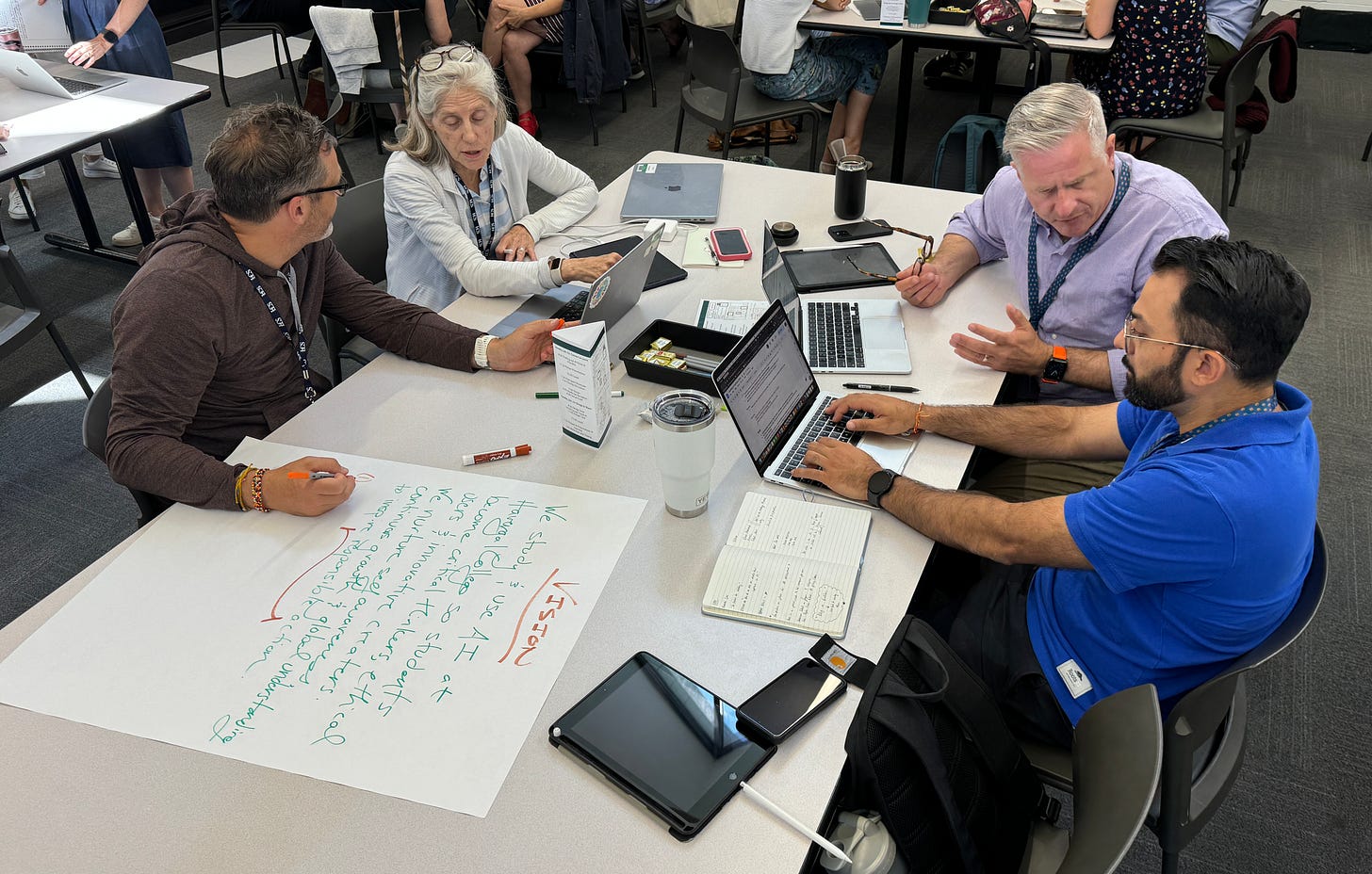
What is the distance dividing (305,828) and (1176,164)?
5010mm

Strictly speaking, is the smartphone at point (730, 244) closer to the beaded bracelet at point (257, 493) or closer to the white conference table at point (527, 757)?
the white conference table at point (527, 757)

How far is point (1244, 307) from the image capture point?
4.50 feet

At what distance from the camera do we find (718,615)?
141cm

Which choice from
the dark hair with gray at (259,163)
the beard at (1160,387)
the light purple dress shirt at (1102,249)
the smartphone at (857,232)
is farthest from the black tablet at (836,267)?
the dark hair with gray at (259,163)

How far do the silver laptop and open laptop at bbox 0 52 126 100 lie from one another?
2.36 m

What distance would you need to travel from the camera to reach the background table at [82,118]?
3189mm

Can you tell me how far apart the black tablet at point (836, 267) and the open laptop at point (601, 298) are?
0.37 metres

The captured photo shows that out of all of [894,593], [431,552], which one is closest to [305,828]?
[431,552]

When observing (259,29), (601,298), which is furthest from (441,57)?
(259,29)

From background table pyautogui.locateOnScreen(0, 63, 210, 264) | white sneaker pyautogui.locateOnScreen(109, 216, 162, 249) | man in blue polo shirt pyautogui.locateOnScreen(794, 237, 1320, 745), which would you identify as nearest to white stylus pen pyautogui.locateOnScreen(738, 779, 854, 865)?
man in blue polo shirt pyautogui.locateOnScreen(794, 237, 1320, 745)

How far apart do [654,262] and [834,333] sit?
564 mm

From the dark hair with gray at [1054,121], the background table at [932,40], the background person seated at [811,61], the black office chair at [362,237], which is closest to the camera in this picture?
the dark hair with gray at [1054,121]

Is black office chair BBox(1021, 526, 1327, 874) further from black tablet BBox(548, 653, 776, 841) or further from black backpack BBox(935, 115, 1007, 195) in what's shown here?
black backpack BBox(935, 115, 1007, 195)

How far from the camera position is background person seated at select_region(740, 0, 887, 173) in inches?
155
